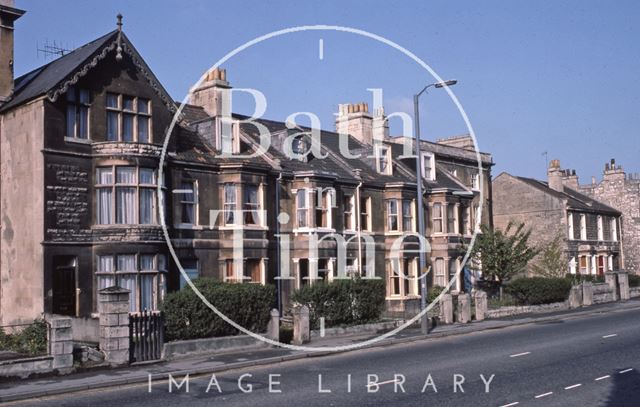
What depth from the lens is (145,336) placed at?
2134 cm

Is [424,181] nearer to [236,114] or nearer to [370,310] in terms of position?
[236,114]

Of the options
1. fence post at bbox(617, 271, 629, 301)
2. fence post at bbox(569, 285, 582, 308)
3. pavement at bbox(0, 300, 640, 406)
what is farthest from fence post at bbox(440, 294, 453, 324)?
fence post at bbox(617, 271, 629, 301)

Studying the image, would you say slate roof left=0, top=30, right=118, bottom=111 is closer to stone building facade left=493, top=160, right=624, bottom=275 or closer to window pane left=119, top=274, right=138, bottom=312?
window pane left=119, top=274, right=138, bottom=312

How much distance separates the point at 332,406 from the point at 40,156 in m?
16.6

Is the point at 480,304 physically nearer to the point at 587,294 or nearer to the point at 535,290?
the point at 535,290

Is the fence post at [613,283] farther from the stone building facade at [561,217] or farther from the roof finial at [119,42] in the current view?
the roof finial at [119,42]

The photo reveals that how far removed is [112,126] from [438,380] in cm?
1719

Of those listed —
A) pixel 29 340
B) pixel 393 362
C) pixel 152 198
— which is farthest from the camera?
pixel 152 198

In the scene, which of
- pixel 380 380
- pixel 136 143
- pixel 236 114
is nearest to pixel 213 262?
pixel 136 143

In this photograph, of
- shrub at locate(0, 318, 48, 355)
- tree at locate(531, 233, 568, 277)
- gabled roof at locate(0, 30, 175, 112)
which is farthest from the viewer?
tree at locate(531, 233, 568, 277)

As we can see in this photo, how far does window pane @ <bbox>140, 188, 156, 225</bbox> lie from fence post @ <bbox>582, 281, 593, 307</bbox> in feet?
89.2

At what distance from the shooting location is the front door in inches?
1005

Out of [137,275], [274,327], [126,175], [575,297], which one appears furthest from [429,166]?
[137,275]

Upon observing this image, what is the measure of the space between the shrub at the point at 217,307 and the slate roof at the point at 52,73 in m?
9.41
